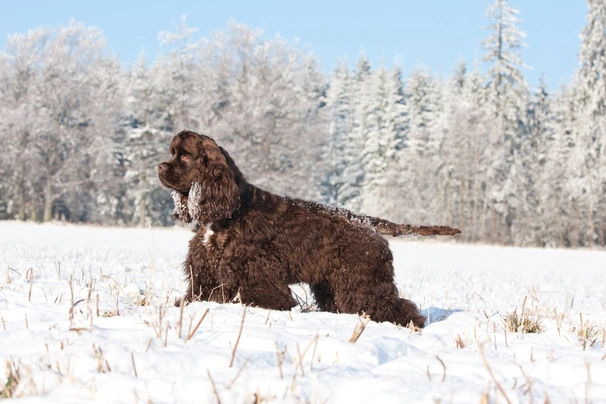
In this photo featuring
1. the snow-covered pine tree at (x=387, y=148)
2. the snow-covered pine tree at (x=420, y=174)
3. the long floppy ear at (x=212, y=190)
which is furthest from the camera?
the snow-covered pine tree at (x=387, y=148)

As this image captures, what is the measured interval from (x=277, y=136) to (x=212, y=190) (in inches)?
1231

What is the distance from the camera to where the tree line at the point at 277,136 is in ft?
119

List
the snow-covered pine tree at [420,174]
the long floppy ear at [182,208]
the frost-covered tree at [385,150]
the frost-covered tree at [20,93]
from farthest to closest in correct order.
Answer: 1. the frost-covered tree at [385,150]
2. the snow-covered pine tree at [420,174]
3. the frost-covered tree at [20,93]
4. the long floppy ear at [182,208]

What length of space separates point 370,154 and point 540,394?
189 feet

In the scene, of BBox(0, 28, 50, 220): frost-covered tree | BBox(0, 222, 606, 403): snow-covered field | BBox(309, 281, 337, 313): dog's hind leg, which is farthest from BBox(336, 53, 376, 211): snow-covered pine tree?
BBox(0, 222, 606, 403): snow-covered field

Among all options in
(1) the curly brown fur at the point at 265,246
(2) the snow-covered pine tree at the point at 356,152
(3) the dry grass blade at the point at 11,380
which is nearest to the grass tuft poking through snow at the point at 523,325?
(1) the curly brown fur at the point at 265,246

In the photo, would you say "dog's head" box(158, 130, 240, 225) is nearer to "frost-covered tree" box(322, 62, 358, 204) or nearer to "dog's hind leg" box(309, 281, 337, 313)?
"dog's hind leg" box(309, 281, 337, 313)

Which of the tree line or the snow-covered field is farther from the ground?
the tree line

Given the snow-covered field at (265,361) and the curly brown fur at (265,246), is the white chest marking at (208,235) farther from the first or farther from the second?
the snow-covered field at (265,361)

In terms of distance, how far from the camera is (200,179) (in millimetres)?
5324

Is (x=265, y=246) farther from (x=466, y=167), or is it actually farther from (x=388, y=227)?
(x=466, y=167)

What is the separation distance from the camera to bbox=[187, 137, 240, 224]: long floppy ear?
518 cm

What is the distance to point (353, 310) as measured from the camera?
5.29 m

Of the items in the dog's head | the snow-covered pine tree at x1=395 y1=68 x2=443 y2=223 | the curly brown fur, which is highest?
the snow-covered pine tree at x1=395 y1=68 x2=443 y2=223
